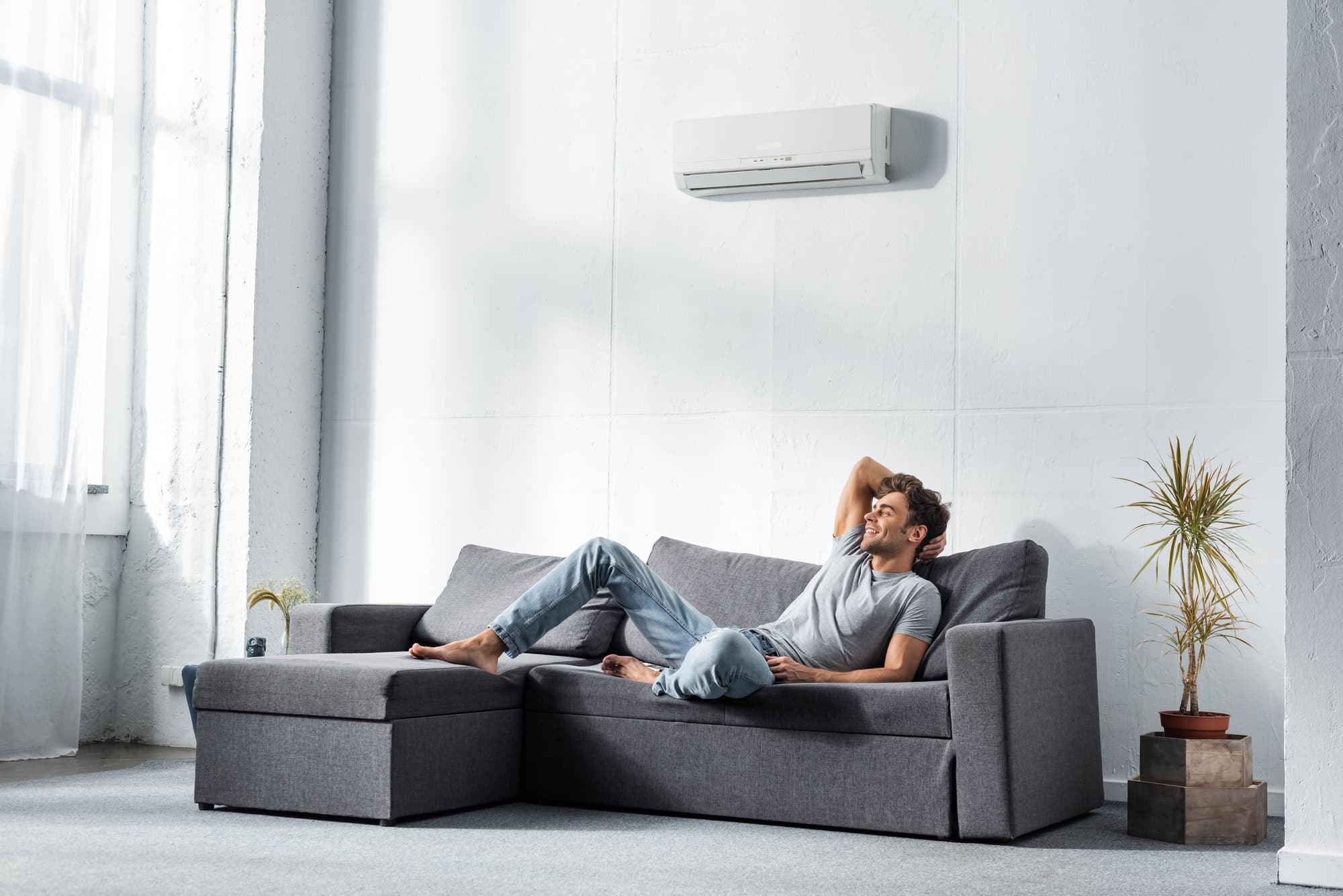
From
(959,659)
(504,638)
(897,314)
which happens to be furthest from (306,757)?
(897,314)

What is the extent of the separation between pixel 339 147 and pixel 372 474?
4.40ft

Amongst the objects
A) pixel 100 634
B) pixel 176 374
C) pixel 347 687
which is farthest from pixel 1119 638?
pixel 100 634

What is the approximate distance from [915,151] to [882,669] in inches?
73.1

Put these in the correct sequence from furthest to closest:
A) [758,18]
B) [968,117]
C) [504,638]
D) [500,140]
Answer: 1. [500,140]
2. [758,18]
3. [968,117]
4. [504,638]

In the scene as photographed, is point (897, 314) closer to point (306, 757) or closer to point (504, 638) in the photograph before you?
point (504, 638)

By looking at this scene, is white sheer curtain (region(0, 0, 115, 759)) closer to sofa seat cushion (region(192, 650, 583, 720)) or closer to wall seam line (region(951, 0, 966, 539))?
sofa seat cushion (region(192, 650, 583, 720))

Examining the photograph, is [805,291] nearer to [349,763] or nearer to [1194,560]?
[1194,560]

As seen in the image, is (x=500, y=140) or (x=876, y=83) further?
(x=500, y=140)

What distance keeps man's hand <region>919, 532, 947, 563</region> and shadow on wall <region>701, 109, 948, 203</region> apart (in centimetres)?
126

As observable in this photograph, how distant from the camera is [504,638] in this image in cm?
415

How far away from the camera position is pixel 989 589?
13.5 ft

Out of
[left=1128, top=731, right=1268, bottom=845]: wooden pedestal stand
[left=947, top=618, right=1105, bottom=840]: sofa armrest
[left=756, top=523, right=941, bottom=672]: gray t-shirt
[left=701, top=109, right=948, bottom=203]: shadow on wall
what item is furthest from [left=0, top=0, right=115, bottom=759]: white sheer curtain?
[left=1128, top=731, right=1268, bottom=845]: wooden pedestal stand

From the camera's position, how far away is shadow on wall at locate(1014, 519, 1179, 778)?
175 inches

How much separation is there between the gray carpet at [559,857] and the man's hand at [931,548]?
842 millimetres
